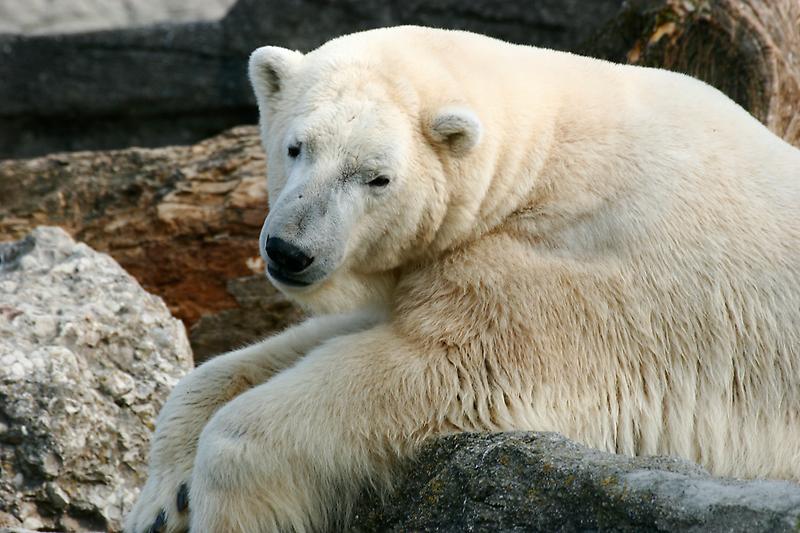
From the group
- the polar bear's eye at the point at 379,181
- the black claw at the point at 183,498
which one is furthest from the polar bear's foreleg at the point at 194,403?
the polar bear's eye at the point at 379,181

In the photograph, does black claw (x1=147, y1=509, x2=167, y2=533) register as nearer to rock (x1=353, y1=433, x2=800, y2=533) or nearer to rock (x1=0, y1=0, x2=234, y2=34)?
rock (x1=353, y1=433, x2=800, y2=533)

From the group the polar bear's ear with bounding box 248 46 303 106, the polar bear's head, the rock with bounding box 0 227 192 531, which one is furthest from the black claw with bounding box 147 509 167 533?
the polar bear's ear with bounding box 248 46 303 106

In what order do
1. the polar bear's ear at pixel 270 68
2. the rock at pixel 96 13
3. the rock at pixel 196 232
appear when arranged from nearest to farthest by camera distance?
the polar bear's ear at pixel 270 68
the rock at pixel 196 232
the rock at pixel 96 13

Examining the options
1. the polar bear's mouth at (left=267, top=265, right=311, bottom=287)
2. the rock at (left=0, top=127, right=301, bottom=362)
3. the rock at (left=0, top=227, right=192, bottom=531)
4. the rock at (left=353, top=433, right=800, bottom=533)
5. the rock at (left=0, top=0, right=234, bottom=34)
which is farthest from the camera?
the rock at (left=0, top=0, right=234, bottom=34)

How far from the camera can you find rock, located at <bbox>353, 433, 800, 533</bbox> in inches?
93.8

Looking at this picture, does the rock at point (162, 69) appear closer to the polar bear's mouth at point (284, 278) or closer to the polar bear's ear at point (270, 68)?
the polar bear's ear at point (270, 68)

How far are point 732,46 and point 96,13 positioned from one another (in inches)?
322

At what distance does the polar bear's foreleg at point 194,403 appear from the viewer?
3490 mm

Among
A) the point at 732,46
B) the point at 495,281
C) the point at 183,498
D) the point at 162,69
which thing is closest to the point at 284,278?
the point at 495,281

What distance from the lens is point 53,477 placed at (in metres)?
3.95

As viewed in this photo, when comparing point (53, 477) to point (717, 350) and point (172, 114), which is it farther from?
point (172, 114)

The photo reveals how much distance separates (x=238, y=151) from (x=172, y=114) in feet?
12.8

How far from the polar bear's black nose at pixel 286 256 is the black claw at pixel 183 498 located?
30.9 inches

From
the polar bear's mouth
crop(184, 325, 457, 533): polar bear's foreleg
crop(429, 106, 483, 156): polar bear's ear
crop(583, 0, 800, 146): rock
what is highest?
crop(583, 0, 800, 146): rock
